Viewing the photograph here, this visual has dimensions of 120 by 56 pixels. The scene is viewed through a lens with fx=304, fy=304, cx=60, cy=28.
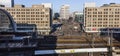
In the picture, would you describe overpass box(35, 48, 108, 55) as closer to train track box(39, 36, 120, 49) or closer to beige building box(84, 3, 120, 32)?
train track box(39, 36, 120, 49)

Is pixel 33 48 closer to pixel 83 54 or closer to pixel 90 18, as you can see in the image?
pixel 83 54

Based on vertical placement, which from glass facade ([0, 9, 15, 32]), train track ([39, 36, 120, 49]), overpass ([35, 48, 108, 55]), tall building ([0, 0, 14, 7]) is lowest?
overpass ([35, 48, 108, 55])

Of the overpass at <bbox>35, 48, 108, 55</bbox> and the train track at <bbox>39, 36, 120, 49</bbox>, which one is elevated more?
the train track at <bbox>39, 36, 120, 49</bbox>

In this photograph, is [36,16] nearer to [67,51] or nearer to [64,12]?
[67,51]

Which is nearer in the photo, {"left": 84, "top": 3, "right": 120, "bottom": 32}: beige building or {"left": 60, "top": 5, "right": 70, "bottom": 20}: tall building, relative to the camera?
{"left": 84, "top": 3, "right": 120, "bottom": 32}: beige building

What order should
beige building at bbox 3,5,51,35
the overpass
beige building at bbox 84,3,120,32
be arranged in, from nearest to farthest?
the overpass
beige building at bbox 84,3,120,32
beige building at bbox 3,5,51,35

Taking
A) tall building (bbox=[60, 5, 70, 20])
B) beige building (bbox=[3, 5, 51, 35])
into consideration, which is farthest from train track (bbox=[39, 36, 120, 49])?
tall building (bbox=[60, 5, 70, 20])

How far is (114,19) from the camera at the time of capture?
2810 inches

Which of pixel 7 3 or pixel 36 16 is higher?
pixel 7 3

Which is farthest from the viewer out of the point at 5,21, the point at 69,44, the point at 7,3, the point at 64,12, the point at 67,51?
the point at 64,12

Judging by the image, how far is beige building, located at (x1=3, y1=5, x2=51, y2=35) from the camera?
71562 millimetres

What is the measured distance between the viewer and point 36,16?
7225cm

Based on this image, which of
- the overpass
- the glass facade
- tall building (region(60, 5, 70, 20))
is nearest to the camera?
the overpass

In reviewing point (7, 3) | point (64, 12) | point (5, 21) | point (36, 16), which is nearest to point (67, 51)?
point (5, 21)
